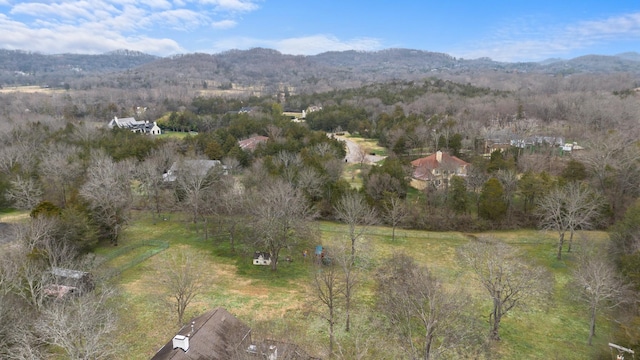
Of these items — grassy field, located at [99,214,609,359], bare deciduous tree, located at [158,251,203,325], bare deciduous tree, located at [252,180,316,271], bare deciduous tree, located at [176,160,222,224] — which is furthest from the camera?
bare deciduous tree, located at [176,160,222,224]

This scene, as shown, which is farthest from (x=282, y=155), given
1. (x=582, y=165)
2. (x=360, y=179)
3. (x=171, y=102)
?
(x=171, y=102)

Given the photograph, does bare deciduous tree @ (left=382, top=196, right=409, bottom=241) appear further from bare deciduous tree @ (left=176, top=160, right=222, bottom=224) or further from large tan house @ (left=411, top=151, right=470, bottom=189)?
bare deciduous tree @ (left=176, top=160, right=222, bottom=224)

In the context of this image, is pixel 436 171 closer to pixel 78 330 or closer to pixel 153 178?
pixel 153 178

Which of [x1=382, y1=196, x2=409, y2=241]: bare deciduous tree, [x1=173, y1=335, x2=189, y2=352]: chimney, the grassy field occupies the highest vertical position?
[x1=173, y1=335, x2=189, y2=352]: chimney

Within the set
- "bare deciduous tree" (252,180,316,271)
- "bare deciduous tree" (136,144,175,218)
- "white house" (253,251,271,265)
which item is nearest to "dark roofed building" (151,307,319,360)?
"bare deciduous tree" (252,180,316,271)

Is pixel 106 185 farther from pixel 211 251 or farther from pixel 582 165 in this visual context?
pixel 582 165

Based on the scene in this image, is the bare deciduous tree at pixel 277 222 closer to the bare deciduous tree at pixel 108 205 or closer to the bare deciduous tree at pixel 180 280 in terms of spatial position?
the bare deciduous tree at pixel 180 280
